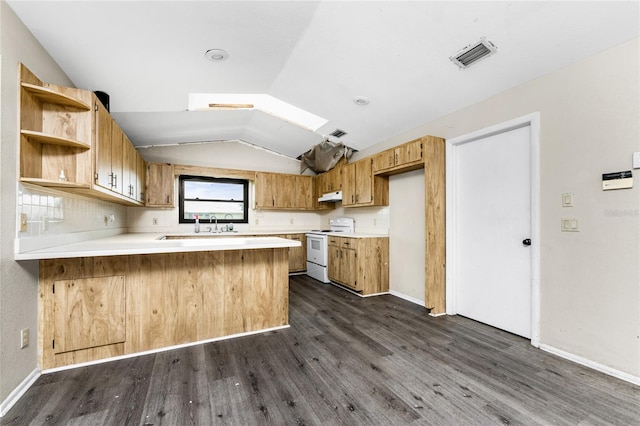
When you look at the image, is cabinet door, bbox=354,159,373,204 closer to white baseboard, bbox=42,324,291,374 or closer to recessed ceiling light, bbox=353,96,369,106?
recessed ceiling light, bbox=353,96,369,106

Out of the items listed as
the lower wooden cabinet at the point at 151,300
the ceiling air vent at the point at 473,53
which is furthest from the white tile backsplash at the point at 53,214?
the ceiling air vent at the point at 473,53

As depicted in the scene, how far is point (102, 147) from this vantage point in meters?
2.35

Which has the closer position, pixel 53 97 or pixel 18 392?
pixel 18 392

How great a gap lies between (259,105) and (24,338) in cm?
339

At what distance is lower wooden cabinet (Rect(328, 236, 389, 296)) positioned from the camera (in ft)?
13.3

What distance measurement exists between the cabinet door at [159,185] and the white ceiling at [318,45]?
1.42 meters

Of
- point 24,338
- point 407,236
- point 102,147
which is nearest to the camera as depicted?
point 24,338

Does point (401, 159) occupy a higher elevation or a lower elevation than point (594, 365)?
higher

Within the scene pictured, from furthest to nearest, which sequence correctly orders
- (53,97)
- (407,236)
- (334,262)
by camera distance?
1. (334,262)
2. (407,236)
3. (53,97)

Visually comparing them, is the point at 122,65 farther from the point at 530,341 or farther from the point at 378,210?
the point at 530,341

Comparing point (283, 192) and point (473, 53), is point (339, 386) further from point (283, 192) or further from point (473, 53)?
point (283, 192)

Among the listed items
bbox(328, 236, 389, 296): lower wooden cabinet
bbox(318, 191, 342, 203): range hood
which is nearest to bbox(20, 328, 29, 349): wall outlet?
bbox(328, 236, 389, 296): lower wooden cabinet

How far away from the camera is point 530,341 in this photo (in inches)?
100

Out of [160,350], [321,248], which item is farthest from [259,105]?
[160,350]
